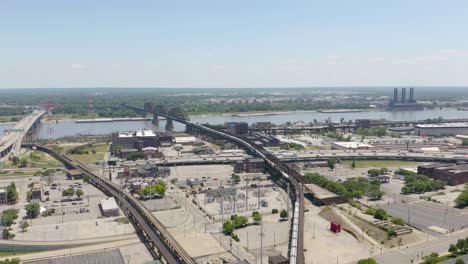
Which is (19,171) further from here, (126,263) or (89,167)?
(126,263)

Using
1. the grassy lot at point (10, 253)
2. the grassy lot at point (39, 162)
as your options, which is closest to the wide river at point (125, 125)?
the grassy lot at point (39, 162)

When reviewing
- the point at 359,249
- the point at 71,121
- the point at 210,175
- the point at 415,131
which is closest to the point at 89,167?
the point at 210,175

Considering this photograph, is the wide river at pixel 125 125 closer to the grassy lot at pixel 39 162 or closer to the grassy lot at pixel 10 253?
the grassy lot at pixel 39 162

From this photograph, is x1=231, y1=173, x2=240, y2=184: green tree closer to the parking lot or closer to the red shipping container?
the parking lot

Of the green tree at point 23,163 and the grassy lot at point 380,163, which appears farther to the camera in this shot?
the green tree at point 23,163

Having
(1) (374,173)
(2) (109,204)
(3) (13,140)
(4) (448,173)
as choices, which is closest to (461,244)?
(4) (448,173)

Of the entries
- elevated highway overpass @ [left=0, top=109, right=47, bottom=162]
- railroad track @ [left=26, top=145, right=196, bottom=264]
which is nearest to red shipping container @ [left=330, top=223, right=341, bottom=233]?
railroad track @ [left=26, top=145, right=196, bottom=264]
